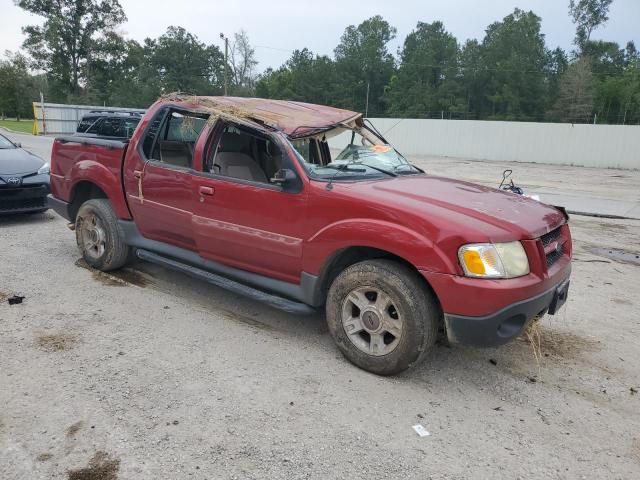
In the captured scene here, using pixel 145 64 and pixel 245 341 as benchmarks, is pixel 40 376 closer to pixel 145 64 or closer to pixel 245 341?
pixel 245 341

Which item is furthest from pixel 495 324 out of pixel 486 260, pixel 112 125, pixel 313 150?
pixel 112 125

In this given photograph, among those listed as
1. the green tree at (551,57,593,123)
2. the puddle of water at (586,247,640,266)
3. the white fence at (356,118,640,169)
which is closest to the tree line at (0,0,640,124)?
the green tree at (551,57,593,123)

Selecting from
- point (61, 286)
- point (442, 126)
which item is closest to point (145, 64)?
point (442, 126)

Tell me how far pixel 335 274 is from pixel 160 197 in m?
1.91

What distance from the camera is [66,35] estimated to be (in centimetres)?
Result: 6400

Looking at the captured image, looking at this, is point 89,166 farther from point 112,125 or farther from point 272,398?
→ point 272,398

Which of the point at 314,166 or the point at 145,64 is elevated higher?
the point at 145,64

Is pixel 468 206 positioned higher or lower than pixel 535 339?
higher

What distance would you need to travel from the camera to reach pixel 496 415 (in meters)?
3.21

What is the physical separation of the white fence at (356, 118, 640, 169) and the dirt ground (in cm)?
2578

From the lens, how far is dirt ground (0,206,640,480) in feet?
8.86

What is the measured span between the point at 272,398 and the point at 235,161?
214 cm

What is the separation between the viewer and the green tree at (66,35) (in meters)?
63.2

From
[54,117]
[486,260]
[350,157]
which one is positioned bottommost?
[486,260]
